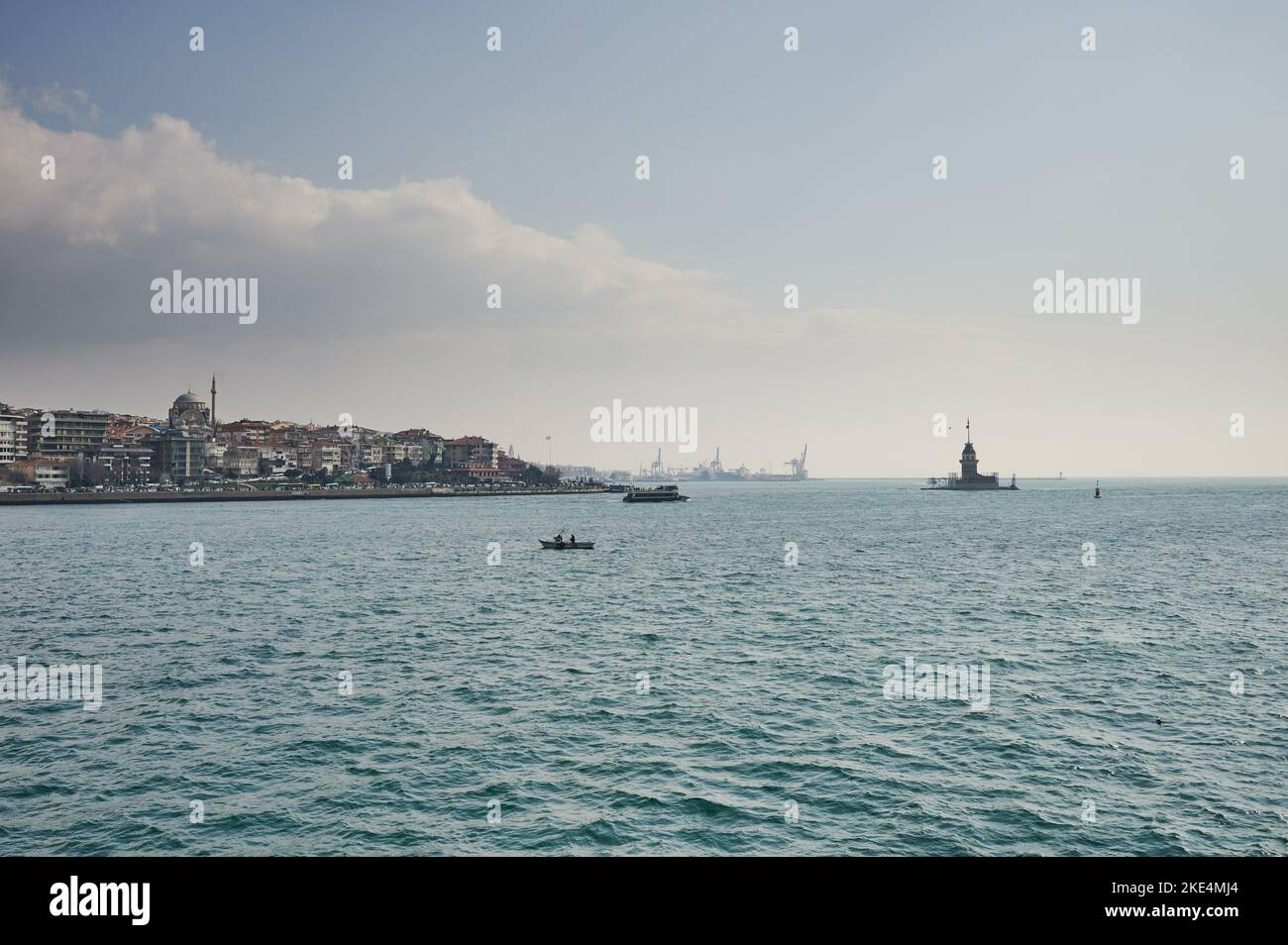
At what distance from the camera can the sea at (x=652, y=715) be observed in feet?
52.9

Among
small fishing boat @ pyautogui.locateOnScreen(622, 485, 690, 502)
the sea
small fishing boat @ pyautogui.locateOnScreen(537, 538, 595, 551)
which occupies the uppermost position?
small fishing boat @ pyautogui.locateOnScreen(622, 485, 690, 502)

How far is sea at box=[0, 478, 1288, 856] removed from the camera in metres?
16.1

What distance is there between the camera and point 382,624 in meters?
37.9

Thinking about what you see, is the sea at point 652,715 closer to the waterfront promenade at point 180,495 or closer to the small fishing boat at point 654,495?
the waterfront promenade at point 180,495

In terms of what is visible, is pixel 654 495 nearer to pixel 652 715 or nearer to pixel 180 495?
pixel 180 495

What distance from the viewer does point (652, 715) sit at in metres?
23.4
